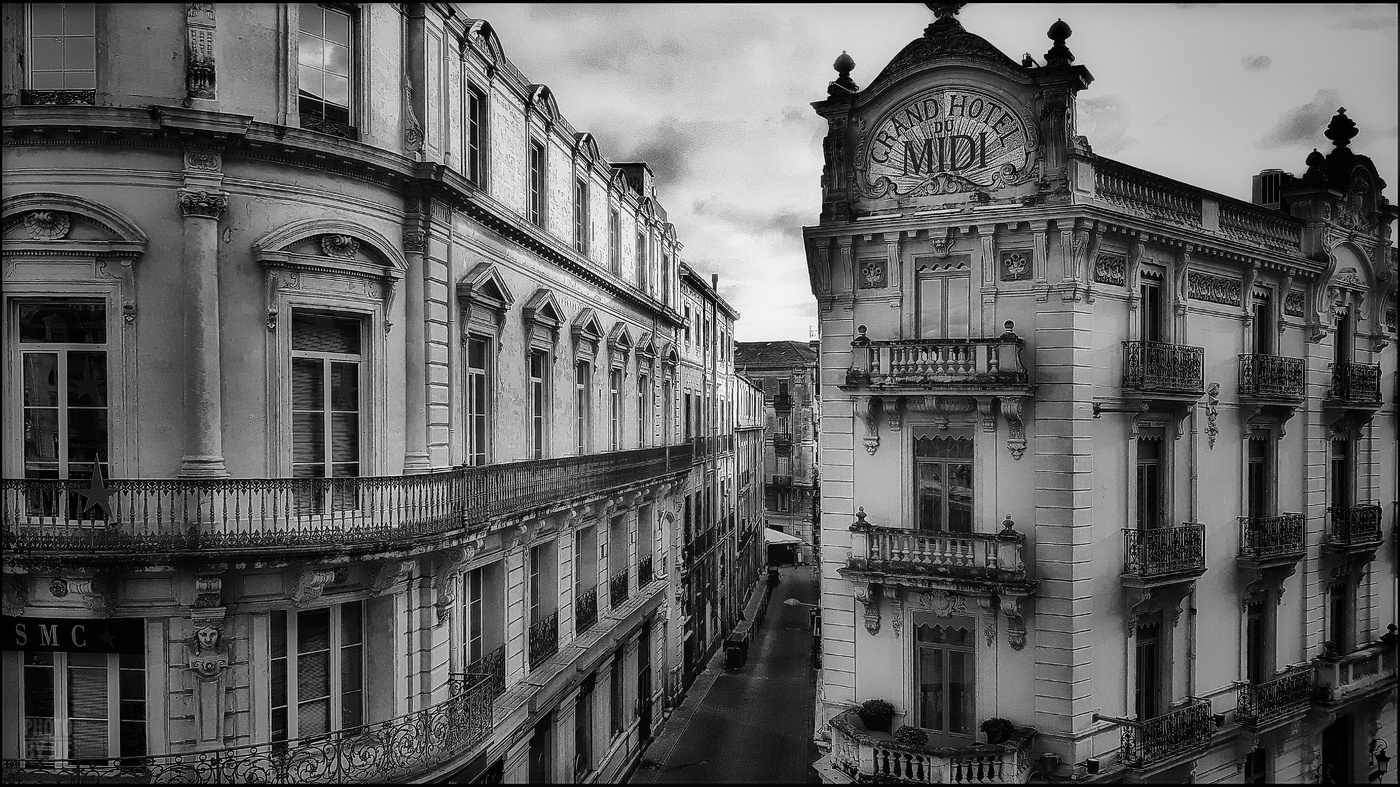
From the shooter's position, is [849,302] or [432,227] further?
[849,302]

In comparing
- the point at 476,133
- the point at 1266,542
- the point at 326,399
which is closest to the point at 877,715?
the point at 1266,542

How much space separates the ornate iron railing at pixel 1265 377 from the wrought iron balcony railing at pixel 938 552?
621 centimetres

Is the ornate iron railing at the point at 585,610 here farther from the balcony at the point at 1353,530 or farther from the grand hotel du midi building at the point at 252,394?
the balcony at the point at 1353,530

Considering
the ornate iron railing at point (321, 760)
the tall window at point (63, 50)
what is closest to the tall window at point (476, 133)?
the tall window at point (63, 50)

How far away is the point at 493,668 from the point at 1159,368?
40.6 feet

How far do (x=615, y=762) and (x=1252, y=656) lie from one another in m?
14.0

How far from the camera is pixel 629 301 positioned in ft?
73.7

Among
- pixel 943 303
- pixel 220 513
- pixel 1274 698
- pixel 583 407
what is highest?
pixel 943 303

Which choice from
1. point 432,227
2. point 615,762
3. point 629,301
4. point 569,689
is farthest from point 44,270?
point 615,762

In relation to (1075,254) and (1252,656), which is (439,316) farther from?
(1252,656)

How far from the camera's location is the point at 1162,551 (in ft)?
47.0

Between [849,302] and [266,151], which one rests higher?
[266,151]

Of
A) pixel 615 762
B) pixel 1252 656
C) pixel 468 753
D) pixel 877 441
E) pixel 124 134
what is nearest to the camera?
pixel 124 134

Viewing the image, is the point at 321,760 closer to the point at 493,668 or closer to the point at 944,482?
the point at 493,668
